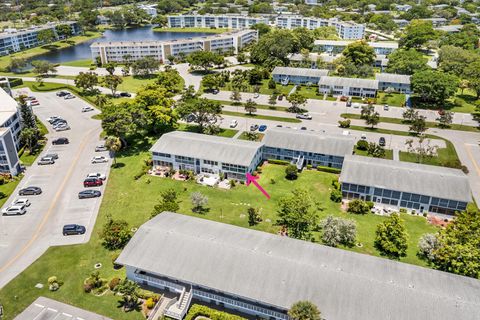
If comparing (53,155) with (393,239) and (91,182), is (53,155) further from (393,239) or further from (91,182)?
(393,239)

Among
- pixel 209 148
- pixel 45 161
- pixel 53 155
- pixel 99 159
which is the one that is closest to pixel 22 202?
pixel 45 161

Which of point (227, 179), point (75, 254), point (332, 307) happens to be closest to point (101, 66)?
point (227, 179)

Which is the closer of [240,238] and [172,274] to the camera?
[172,274]

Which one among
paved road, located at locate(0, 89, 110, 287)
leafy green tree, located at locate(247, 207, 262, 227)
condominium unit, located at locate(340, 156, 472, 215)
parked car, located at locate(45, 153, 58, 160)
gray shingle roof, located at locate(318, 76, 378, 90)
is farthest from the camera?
gray shingle roof, located at locate(318, 76, 378, 90)

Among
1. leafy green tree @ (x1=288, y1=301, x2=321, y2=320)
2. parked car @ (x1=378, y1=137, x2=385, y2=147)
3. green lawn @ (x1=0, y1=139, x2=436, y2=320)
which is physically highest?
leafy green tree @ (x1=288, y1=301, x2=321, y2=320)

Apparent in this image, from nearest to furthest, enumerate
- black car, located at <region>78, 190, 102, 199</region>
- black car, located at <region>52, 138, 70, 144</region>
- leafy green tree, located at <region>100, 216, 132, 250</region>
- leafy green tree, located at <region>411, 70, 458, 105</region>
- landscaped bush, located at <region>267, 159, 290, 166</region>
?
leafy green tree, located at <region>100, 216, 132, 250</region>
black car, located at <region>78, 190, 102, 199</region>
landscaped bush, located at <region>267, 159, 290, 166</region>
black car, located at <region>52, 138, 70, 144</region>
leafy green tree, located at <region>411, 70, 458, 105</region>

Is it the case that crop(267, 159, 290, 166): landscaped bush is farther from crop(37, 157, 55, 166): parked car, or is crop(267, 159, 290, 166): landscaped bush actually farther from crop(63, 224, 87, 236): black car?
crop(37, 157, 55, 166): parked car

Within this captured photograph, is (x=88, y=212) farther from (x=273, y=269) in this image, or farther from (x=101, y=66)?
(x=101, y=66)

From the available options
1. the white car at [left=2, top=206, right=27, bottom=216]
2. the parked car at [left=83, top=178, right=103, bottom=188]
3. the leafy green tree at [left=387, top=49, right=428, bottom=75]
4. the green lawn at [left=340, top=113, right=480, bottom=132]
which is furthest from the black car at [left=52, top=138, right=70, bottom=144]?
the leafy green tree at [left=387, top=49, right=428, bottom=75]
